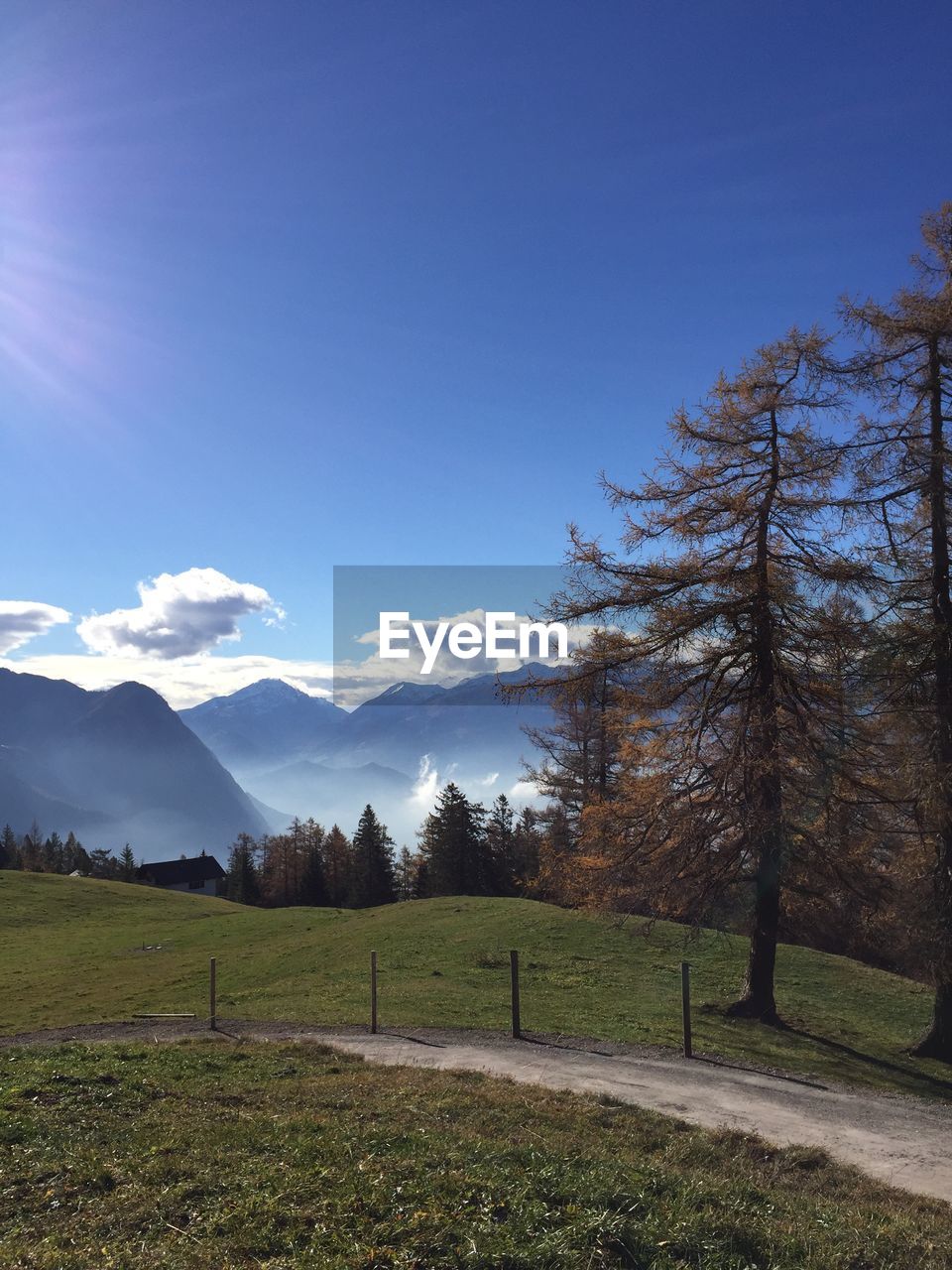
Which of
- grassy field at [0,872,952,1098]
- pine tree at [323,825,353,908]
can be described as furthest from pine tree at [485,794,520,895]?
grassy field at [0,872,952,1098]

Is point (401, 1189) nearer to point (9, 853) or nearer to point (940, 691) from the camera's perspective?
point (940, 691)

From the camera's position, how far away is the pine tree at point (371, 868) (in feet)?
274

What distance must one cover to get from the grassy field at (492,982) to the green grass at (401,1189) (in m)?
7.83

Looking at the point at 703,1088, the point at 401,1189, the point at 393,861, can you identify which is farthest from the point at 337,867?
the point at 401,1189

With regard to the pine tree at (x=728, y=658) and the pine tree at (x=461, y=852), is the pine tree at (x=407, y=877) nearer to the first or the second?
the pine tree at (x=461, y=852)

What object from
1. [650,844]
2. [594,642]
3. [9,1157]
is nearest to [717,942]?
[650,844]

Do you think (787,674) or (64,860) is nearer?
(787,674)

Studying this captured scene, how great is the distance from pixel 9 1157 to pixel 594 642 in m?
13.4

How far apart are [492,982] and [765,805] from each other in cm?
1079

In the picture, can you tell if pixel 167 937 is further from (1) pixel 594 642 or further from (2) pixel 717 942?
(1) pixel 594 642

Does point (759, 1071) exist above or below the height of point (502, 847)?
above

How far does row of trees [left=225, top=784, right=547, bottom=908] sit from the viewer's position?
74.0m

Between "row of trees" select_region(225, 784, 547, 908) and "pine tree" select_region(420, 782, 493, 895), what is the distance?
9 cm

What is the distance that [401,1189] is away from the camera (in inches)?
266
